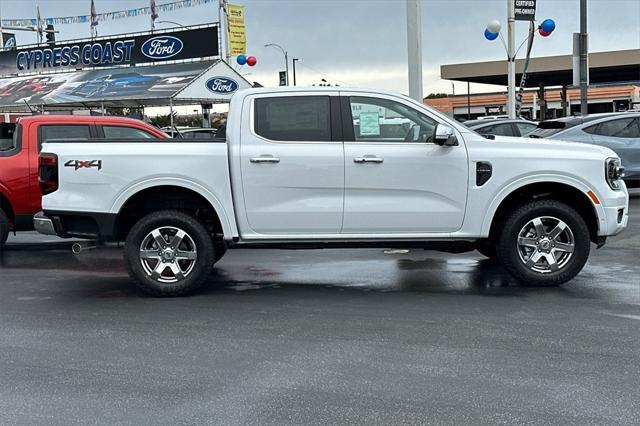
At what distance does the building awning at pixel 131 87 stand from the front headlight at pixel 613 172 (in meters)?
21.0

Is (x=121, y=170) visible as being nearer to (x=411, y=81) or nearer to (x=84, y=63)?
(x=411, y=81)

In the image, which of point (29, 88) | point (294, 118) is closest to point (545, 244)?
point (294, 118)

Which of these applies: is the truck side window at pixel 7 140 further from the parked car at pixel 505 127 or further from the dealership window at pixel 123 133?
the parked car at pixel 505 127

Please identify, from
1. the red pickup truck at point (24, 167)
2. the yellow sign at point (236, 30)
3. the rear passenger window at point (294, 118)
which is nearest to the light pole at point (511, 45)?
the red pickup truck at point (24, 167)

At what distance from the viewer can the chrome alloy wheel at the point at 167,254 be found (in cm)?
677

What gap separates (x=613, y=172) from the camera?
272 inches

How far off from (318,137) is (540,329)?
2717 mm

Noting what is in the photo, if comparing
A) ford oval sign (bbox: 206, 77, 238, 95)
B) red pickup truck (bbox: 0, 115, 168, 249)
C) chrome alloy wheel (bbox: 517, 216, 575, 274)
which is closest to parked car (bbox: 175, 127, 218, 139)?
red pickup truck (bbox: 0, 115, 168, 249)

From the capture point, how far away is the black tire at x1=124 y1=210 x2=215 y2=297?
6738 millimetres

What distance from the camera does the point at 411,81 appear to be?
14.6 m

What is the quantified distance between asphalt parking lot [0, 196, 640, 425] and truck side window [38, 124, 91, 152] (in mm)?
2187

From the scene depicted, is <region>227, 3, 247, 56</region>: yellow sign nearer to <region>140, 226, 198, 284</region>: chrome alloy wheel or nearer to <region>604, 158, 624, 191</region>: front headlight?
<region>140, 226, 198, 284</region>: chrome alloy wheel

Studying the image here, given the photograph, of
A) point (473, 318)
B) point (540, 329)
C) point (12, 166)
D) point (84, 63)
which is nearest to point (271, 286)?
point (473, 318)

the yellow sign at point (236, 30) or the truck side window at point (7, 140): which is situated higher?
the yellow sign at point (236, 30)
